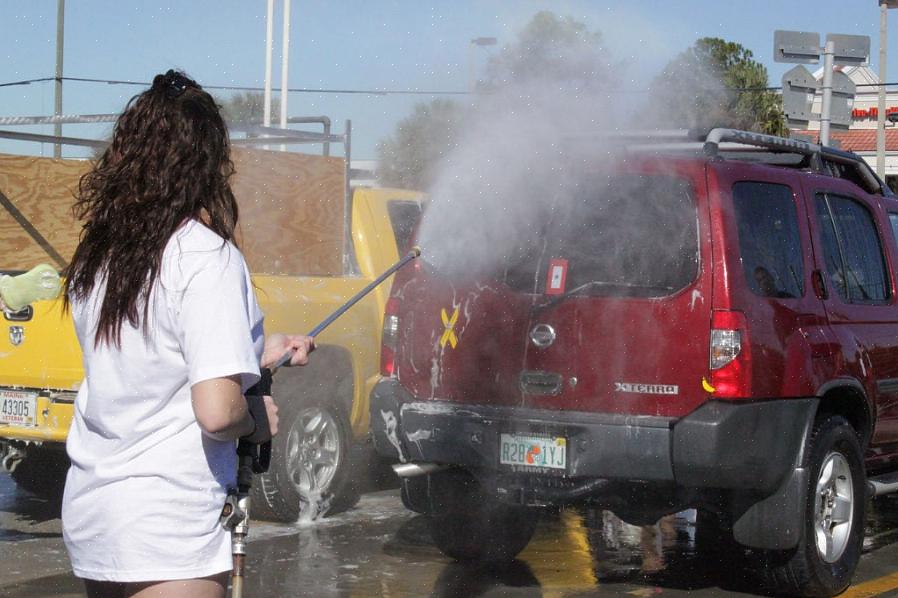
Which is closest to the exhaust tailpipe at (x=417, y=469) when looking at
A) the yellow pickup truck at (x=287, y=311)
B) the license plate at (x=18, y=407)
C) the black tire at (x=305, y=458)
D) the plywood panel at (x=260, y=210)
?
the yellow pickup truck at (x=287, y=311)

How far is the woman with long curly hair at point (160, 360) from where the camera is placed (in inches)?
99.4

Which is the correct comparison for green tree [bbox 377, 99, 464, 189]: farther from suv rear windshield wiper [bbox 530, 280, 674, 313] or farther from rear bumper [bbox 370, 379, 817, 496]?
rear bumper [bbox 370, 379, 817, 496]

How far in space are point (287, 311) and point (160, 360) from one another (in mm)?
4695

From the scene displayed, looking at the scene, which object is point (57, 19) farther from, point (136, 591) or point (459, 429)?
point (136, 591)

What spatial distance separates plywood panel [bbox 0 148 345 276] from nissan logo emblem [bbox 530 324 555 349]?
3180mm

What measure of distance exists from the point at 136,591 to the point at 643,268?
334 centimetres

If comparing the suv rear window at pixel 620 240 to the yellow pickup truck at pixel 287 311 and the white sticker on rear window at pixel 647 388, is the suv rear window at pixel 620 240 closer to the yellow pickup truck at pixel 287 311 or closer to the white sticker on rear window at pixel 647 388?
the white sticker on rear window at pixel 647 388

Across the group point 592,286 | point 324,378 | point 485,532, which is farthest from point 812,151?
point 324,378

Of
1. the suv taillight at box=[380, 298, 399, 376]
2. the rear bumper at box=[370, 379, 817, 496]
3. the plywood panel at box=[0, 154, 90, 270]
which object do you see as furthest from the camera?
the plywood panel at box=[0, 154, 90, 270]

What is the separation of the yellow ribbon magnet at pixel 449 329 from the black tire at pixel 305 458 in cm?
167

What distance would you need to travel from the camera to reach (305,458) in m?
7.54

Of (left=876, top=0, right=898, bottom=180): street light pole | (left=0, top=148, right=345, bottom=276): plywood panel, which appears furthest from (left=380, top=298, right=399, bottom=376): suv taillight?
(left=876, top=0, right=898, bottom=180): street light pole

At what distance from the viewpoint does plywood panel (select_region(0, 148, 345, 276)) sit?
8445 millimetres

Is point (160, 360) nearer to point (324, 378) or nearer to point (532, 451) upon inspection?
point (532, 451)
